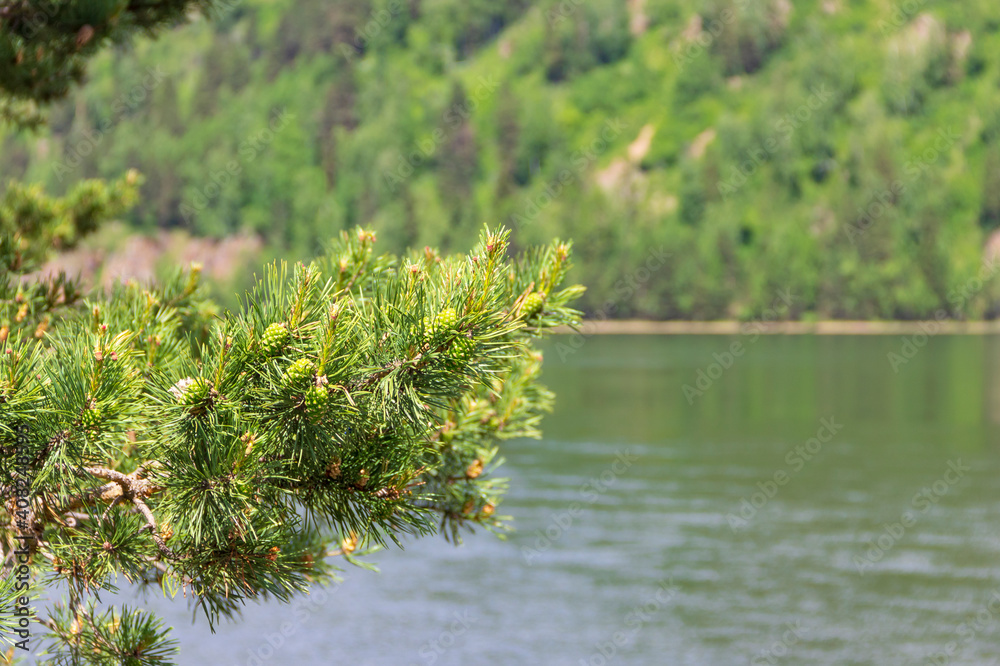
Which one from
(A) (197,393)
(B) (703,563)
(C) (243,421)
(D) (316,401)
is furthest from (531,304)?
(B) (703,563)

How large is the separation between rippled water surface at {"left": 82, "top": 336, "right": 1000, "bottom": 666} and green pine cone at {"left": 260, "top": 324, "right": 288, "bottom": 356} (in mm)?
25280

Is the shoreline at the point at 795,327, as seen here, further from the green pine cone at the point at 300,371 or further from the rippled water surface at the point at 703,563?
the green pine cone at the point at 300,371

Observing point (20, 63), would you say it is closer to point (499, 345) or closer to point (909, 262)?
point (499, 345)

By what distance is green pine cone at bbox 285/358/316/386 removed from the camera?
11.4 ft

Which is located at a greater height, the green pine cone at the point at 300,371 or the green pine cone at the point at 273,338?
the green pine cone at the point at 273,338

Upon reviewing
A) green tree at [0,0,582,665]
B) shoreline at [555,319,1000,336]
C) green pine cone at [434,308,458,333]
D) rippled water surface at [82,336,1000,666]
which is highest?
green pine cone at [434,308,458,333]

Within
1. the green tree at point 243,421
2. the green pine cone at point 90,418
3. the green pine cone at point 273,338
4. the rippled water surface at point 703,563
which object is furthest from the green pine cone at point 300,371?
the rippled water surface at point 703,563

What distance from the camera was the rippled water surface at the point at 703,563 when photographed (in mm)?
28938

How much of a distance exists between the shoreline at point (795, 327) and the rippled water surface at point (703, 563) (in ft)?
327

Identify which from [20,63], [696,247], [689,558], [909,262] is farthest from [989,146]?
[20,63]

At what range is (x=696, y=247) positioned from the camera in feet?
603

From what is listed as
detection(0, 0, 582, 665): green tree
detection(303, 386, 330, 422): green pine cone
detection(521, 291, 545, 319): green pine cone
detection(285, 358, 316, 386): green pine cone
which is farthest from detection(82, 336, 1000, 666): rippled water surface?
detection(285, 358, 316, 386): green pine cone

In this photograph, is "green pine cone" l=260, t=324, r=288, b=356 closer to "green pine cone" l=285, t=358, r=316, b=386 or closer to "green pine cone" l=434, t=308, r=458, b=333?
"green pine cone" l=285, t=358, r=316, b=386

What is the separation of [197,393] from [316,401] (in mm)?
415
